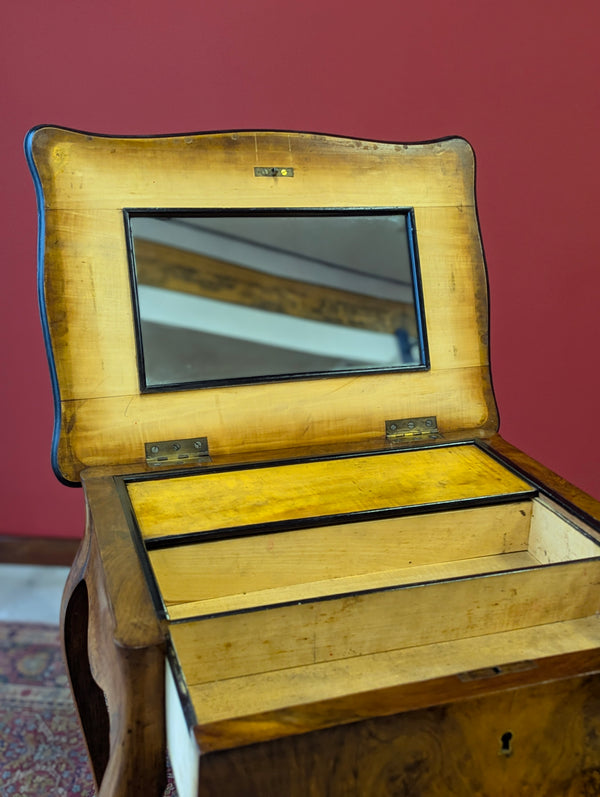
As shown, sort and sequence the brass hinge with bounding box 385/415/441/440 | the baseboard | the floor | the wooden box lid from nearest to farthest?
the wooden box lid → the brass hinge with bounding box 385/415/441/440 → the floor → the baseboard

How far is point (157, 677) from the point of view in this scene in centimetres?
87

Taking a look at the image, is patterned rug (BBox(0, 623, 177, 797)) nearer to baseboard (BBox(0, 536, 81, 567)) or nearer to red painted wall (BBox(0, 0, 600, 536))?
baseboard (BBox(0, 536, 81, 567))

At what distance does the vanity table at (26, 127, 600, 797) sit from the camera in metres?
0.84

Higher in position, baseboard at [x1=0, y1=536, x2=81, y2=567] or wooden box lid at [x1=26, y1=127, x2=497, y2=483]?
wooden box lid at [x1=26, y1=127, x2=497, y2=483]

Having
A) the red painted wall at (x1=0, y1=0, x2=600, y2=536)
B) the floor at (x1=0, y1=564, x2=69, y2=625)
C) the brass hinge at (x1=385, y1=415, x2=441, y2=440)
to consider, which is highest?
the red painted wall at (x1=0, y1=0, x2=600, y2=536)

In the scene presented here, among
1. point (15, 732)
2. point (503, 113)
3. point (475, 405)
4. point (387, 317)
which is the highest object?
point (503, 113)

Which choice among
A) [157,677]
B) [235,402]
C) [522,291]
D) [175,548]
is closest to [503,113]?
[522,291]

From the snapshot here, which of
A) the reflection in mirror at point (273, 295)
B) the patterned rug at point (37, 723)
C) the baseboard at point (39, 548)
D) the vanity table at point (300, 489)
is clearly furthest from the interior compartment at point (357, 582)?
the baseboard at point (39, 548)

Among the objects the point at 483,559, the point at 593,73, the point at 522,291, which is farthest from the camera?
the point at 522,291

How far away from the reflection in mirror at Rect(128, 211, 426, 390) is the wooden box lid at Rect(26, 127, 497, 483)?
0.02 m

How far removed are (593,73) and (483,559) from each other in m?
1.57

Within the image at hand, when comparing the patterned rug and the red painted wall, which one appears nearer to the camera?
the patterned rug

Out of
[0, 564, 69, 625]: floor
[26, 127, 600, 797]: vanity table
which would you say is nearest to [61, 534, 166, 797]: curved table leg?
[26, 127, 600, 797]: vanity table

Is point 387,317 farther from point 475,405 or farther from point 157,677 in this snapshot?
point 157,677
